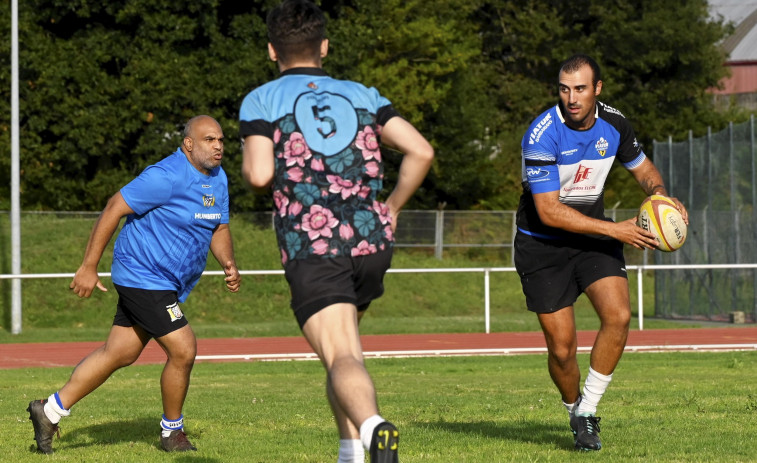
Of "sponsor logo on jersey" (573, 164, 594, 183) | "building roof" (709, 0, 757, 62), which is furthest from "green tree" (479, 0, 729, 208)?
"sponsor logo on jersey" (573, 164, 594, 183)

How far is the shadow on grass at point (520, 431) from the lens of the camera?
25.3 ft

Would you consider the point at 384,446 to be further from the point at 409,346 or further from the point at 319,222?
the point at 409,346

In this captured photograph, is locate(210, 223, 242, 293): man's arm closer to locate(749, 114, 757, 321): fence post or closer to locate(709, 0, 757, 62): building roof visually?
locate(749, 114, 757, 321): fence post

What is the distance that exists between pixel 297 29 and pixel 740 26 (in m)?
63.2

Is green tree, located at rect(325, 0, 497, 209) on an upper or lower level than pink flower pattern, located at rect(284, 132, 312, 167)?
upper

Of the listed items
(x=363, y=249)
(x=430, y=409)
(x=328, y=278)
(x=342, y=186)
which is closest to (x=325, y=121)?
(x=342, y=186)

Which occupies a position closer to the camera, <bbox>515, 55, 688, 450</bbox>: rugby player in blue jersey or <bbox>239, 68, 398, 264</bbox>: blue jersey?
<bbox>239, 68, 398, 264</bbox>: blue jersey

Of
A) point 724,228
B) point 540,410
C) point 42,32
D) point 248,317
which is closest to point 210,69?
point 42,32

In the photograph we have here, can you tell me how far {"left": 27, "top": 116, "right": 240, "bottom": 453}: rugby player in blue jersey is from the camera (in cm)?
752

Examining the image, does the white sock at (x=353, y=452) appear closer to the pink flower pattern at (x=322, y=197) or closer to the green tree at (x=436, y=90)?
the pink flower pattern at (x=322, y=197)

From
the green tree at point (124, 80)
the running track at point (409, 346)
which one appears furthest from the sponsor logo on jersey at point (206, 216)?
the green tree at point (124, 80)

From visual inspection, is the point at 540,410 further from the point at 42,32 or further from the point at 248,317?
the point at 42,32

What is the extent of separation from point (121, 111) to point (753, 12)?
138ft

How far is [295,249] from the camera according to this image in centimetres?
518
